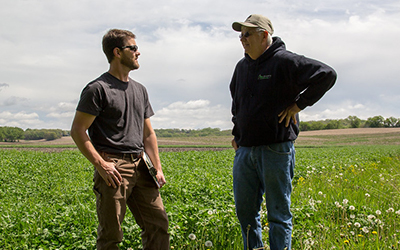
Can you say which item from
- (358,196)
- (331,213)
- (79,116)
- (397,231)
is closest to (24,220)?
(79,116)

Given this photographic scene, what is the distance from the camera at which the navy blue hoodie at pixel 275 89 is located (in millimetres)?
2777

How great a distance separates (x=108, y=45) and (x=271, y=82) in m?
1.48

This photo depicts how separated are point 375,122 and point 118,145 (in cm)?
9798

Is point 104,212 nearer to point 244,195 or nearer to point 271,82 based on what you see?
point 244,195

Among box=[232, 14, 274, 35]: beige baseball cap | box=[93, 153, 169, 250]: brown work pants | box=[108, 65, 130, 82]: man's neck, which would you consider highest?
box=[232, 14, 274, 35]: beige baseball cap

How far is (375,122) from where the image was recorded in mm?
88562

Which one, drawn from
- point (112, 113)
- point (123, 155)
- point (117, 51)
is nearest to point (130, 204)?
point (123, 155)

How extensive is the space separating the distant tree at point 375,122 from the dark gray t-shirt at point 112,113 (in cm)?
9557

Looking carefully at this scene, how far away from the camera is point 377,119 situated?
90000 mm

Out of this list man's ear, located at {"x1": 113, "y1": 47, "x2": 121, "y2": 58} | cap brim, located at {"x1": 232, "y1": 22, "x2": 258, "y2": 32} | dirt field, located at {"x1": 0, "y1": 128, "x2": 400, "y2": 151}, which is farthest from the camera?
dirt field, located at {"x1": 0, "y1": 128, "x2": 400, "y2": 151}

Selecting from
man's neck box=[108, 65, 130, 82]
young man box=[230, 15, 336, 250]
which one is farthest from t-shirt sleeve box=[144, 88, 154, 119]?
young man box=[230, 15, 336, 250]

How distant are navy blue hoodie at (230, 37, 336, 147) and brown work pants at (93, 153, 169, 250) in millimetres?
973

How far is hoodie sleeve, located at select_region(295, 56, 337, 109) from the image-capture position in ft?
8.96

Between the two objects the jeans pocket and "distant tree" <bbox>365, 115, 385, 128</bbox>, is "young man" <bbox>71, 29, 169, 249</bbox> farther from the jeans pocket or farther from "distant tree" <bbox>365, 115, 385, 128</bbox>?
"distant tree" <bbox>365, 115, 385, 128</bbox>
